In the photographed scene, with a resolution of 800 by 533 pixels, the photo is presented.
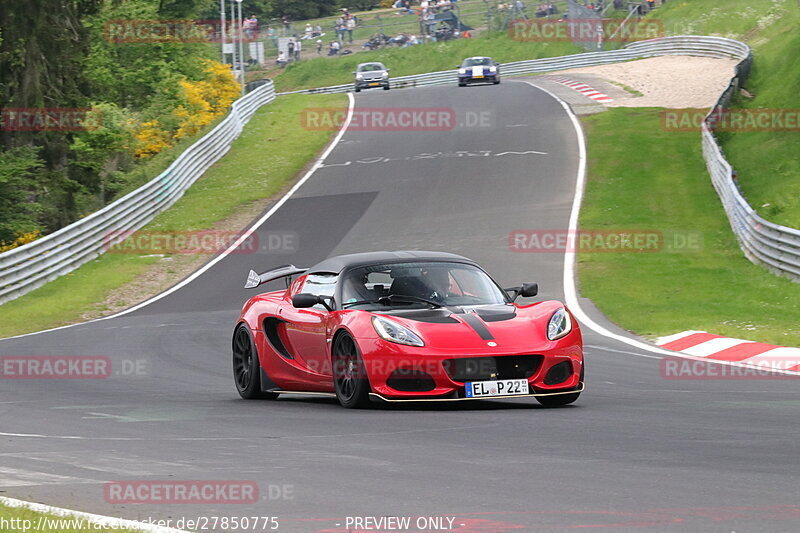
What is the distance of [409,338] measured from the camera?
9.89 meters

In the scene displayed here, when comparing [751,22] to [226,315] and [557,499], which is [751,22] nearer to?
[226,315]

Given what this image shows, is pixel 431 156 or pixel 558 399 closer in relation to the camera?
pixel 558 399

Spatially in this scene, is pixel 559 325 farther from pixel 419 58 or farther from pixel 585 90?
pixel 419 58

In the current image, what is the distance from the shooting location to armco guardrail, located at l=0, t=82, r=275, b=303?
84.2 ft

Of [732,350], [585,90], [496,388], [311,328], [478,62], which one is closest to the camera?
[496,388]

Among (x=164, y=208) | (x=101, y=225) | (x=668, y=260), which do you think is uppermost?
(x=101, y=225)

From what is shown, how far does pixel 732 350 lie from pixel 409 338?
644 centimetres

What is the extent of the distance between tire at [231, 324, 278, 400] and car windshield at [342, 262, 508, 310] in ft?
4.76

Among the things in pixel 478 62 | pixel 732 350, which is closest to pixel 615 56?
pixel 478 62

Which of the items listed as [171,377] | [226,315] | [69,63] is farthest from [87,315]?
[69,63]

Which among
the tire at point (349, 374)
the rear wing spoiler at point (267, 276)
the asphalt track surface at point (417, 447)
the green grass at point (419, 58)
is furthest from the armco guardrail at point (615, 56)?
the tire at point (349, 374)

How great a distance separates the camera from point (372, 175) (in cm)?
3762

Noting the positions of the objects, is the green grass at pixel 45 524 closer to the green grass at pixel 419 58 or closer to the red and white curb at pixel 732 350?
the red and white curb at pixel 732 350

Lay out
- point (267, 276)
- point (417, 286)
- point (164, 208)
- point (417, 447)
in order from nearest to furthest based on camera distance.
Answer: point (417, 447) → point (417, 286) → point (267, 276) → point (164, 208)
